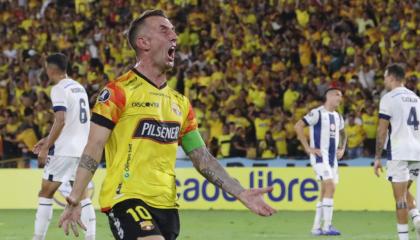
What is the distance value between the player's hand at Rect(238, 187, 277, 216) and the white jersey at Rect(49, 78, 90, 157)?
231 inches

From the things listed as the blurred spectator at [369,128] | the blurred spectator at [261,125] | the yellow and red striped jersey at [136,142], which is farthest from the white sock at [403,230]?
the blurred spectator at [261,125]

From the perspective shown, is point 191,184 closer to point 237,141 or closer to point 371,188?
point 237,141

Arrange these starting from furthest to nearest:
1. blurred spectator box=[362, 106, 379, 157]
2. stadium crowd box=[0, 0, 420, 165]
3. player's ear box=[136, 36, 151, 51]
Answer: stadium crowd box=[0, 0, 420, 165] → blurred spectator box=[362, 106, 379, 157] → player's ear box=[136, 36, 151, 51]

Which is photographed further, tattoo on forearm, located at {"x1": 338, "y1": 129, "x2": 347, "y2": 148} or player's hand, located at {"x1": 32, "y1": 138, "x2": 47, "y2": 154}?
tattoo on forearm, located at {"x1": 338, "y1": 129, "x2": 347, "y2": 148}

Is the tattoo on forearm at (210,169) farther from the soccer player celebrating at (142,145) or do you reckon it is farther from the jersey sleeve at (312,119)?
the jersey sleeve at (312,119)

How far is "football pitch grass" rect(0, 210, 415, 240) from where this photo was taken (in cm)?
1517

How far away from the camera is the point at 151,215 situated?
654 cm

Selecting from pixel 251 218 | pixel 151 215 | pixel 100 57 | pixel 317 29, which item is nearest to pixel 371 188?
pixel 251 218

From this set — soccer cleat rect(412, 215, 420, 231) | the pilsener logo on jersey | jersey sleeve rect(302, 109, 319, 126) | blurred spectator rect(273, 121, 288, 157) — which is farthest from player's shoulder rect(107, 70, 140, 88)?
blurred spectator rect(273, 121, 288, 157)

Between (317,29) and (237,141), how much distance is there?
497cm

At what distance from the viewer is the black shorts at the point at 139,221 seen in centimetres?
642

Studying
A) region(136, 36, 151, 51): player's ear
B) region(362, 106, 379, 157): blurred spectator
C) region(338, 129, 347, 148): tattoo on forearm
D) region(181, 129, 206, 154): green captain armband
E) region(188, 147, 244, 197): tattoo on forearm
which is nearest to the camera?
region(136, 36, 151, 51): player's ear

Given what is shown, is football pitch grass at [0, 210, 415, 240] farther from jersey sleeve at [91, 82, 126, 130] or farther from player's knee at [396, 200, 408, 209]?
jersey sleeve at [91, 82, 126, 130]

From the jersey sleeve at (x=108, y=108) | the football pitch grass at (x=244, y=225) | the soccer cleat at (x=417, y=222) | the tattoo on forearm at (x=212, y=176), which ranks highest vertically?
the jersey sleeve at (x=108, y=108)
